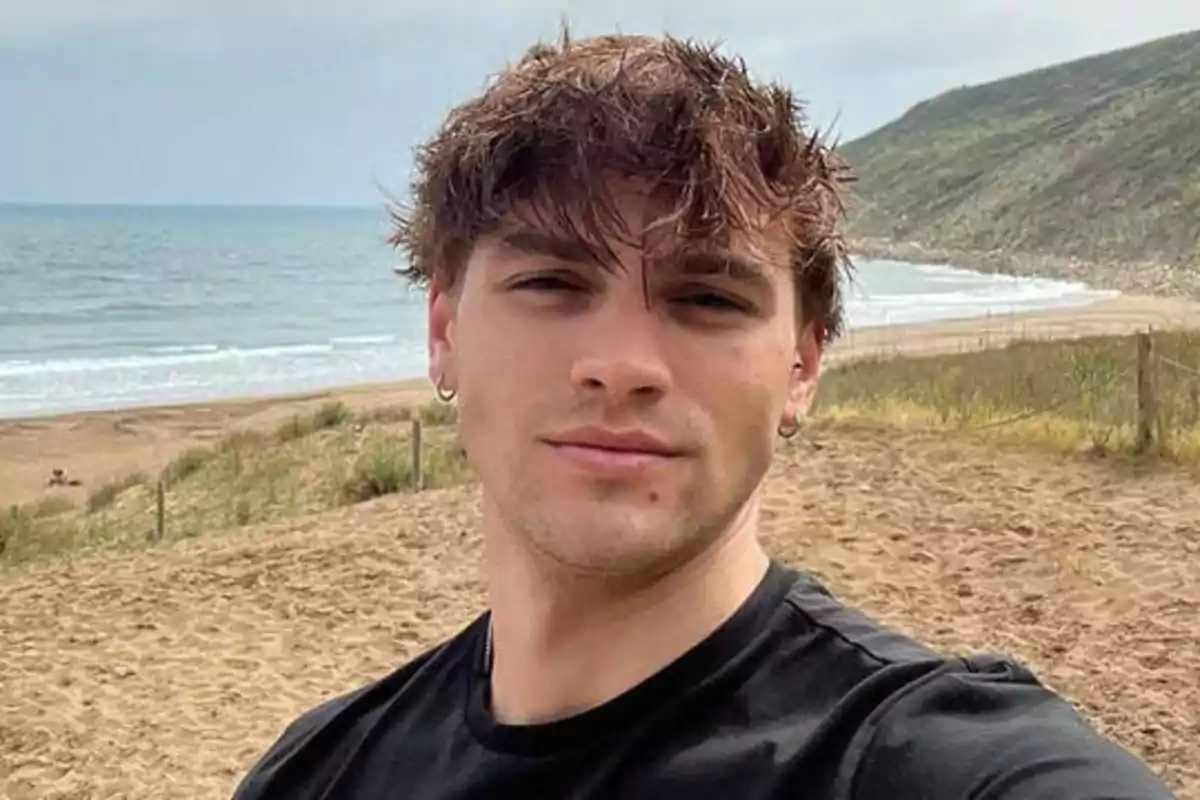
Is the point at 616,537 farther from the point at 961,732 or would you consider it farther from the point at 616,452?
the point at 961,732

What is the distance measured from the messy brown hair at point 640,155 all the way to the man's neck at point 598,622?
9.1 inches

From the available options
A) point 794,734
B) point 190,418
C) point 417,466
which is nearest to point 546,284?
point 794,734

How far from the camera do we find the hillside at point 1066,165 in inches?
1945

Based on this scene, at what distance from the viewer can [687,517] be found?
117 centimetres

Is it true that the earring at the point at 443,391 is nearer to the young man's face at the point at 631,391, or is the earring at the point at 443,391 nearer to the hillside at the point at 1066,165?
the young man's face at the point at 631,391

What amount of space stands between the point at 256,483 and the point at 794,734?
12.4m

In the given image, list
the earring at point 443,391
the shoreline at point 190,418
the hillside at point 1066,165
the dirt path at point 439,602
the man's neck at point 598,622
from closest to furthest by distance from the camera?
the man's neck at point 598,622, the earring at point 443,391, the dirt path at point 439,602, the shoreline at point 190,418, the hillside at point 1066,165

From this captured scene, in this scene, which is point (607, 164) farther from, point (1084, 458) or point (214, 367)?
point (214, 367)

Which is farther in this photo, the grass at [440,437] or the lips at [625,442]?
the grass at [440,437]

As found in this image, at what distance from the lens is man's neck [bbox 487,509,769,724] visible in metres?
1.21

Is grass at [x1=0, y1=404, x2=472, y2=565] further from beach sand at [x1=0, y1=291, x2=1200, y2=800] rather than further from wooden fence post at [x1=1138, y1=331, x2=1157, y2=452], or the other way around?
wooden fence post at [x1=1138, y1=331, x2=1157, y2=452]

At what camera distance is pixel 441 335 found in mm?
1406

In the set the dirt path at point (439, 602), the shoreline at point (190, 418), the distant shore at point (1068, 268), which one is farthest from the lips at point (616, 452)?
the distant shore at point (1068, 268)

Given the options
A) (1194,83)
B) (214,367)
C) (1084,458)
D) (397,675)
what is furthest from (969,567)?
(1194,83)
